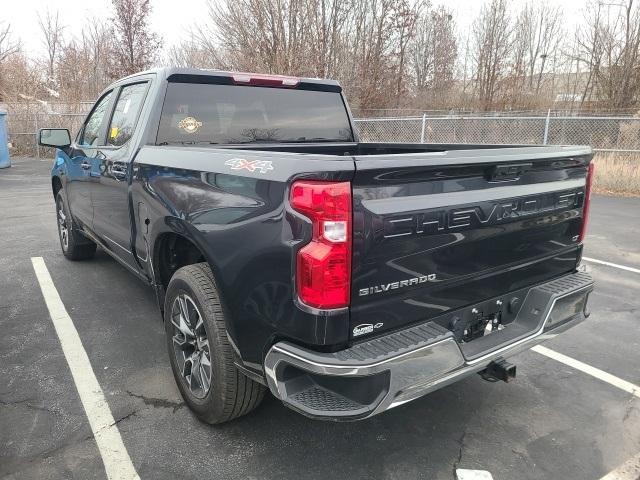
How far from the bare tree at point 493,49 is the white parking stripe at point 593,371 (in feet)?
72.3

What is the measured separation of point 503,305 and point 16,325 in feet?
12.7

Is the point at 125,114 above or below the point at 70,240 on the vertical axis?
above

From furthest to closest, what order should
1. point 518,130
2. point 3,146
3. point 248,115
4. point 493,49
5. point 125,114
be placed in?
point 493,49, point 3,146, point 518,130, point 125,114, point 248,115

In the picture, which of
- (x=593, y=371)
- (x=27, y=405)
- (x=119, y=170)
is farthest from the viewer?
(x=119, y=170)

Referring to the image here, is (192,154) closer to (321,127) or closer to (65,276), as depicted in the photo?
(321,127)

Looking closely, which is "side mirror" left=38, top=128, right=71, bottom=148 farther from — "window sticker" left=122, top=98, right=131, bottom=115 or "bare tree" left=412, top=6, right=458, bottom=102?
"bare tree" left=412, top=6, right=458, bottom=102

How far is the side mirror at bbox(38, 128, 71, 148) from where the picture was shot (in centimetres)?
502

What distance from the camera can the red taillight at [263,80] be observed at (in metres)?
3.79

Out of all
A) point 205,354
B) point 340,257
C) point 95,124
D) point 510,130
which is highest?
point 95,124

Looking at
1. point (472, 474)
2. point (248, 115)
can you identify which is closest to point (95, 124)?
point (248, 115)

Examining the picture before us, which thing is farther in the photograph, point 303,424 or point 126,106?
point 126,106

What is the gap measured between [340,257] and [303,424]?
135 centimetres

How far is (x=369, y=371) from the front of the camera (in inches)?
76.6

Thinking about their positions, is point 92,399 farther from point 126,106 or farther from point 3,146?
point 3,146
